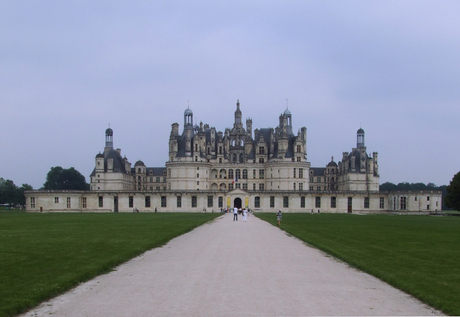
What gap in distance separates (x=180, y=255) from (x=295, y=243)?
26.6 ft

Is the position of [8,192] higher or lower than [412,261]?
lower

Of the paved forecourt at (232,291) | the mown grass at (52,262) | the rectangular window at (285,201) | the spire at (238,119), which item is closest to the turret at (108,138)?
the spire at (238,119)

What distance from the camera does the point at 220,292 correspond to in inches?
482

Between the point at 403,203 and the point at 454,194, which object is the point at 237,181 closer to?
the point at 403,203

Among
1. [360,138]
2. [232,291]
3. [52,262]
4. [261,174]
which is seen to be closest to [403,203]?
[360,138]

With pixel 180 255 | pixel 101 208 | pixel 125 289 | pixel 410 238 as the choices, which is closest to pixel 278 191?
pixel 101 208

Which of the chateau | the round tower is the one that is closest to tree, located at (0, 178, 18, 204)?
the chateau

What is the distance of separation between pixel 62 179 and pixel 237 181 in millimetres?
54096

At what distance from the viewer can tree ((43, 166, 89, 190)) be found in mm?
121312

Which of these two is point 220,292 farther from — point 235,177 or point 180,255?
point 235,177

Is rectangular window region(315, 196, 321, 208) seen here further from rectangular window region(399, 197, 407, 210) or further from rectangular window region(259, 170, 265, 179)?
rectangular window region(399, 197, 407, 210)

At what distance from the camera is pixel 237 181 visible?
9306 cm

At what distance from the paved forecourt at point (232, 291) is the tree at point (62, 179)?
110307 mm

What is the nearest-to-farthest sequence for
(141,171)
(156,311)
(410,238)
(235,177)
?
(156,311) < (410,238) < (235,177) < (141,171)
